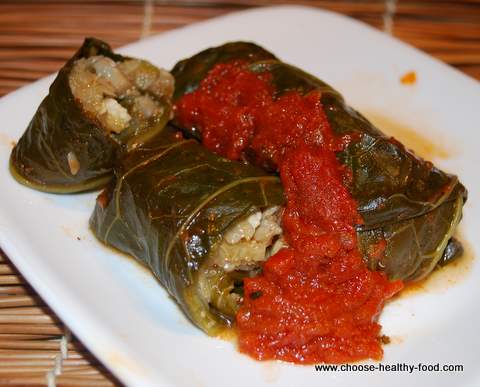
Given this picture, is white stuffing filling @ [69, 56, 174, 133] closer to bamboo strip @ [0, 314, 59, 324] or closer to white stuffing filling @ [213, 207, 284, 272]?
white stuffing filling @ [213, 207, 284, 272]

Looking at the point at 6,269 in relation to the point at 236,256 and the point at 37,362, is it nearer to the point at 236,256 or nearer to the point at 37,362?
the point at 37,362

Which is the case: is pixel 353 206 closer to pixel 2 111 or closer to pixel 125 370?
pixel 125 370

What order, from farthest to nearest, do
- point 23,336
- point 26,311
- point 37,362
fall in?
point 26,311 → point 23,336 → point 37,362

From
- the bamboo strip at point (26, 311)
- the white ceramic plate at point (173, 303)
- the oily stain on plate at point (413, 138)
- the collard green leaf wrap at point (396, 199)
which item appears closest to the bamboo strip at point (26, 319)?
the bamboo strip at point (26, 311)

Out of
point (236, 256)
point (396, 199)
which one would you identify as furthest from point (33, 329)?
point (396, 199)

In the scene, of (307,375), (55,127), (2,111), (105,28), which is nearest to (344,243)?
(307,375)

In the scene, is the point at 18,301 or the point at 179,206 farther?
the point at 18,301
